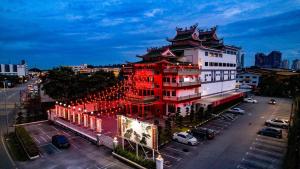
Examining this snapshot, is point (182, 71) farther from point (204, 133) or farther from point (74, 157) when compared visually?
point (74, 157)

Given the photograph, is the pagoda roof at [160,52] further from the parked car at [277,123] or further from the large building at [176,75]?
the parked car at [277,123]

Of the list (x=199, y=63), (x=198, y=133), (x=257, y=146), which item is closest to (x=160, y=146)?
(x=198, y=133)

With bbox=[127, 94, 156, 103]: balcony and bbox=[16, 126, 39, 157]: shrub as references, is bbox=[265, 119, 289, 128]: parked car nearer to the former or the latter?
bbox=[127, 94, 156, 103]: balcony

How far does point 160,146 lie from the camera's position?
27.7 meters

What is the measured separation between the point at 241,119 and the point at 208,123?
27.7 ft

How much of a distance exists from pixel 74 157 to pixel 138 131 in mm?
9023

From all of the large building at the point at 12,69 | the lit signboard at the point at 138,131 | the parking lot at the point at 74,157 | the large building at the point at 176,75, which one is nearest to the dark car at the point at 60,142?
the parking lot at the point at 74,157

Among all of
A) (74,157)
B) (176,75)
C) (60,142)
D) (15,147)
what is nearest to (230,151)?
(176,75)

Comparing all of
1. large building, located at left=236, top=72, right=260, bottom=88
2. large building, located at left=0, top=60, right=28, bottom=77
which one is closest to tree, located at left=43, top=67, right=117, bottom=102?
large building, located at left=236, top=72, right=260, bottom=88

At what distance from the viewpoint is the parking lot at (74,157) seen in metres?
23.2

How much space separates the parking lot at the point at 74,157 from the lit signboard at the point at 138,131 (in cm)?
328

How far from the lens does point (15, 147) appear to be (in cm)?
2861

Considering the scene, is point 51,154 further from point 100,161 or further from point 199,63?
point 199,63

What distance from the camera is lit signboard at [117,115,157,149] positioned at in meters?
21.7
